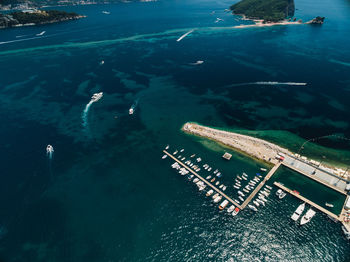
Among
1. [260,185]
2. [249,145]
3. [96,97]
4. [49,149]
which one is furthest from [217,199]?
[96,97]

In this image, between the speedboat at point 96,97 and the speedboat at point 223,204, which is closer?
the speedboat at point 223,204

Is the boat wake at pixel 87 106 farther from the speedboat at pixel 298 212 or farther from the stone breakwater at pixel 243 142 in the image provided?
the speedboat at pixel 298 212

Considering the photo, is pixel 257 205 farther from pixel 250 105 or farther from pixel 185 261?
pixel 250 105

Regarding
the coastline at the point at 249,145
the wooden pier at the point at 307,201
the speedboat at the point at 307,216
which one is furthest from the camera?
the coastline at the point at 249,145

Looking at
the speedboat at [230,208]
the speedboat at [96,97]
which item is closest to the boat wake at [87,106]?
the speedboat at [96,97]

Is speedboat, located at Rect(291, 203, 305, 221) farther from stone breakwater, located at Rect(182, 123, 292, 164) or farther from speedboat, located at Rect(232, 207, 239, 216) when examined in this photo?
stone breakwater, located at Rect(182, 123, 292, 164)

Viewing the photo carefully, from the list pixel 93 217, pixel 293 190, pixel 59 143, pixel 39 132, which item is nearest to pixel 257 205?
pixel 293 190

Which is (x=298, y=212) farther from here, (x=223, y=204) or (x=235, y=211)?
(x=223, y=204)
